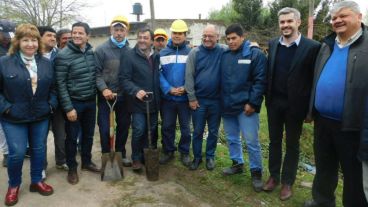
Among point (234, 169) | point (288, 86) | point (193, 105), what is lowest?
point (234, 169)

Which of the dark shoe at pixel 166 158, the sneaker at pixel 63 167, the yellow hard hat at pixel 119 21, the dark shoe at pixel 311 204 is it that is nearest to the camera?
the dark shoe at pixel 311 204

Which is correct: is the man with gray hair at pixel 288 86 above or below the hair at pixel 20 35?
below

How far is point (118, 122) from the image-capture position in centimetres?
516

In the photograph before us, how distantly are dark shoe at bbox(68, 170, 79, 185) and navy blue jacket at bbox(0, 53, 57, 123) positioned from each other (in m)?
1.05

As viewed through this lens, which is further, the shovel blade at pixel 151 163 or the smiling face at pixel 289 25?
the shovel blade at pixel 151 163

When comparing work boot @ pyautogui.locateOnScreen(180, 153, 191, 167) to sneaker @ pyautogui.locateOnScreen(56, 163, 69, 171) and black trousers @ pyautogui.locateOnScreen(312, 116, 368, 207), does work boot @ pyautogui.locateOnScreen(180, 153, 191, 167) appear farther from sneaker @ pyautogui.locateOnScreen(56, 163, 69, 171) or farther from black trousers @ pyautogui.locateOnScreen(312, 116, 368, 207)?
black trousers @ pyautogui.locateOnScreen(312, 116, 368, 207)

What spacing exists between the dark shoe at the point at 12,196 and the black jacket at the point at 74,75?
114cm

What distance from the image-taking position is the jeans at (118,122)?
4895 millimetres

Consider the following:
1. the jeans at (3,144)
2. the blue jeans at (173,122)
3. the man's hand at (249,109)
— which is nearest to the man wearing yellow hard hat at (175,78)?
the blue jeans at (173,122)

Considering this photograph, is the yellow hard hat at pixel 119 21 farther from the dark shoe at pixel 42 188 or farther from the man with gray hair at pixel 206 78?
the dark shoe at pixel 42 188

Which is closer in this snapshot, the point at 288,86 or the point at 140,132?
the point at 288,86

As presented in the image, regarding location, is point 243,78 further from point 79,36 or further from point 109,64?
point 79,36

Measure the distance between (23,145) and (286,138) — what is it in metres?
3.20

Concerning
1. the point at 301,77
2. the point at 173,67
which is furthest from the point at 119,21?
the point at 301,77
